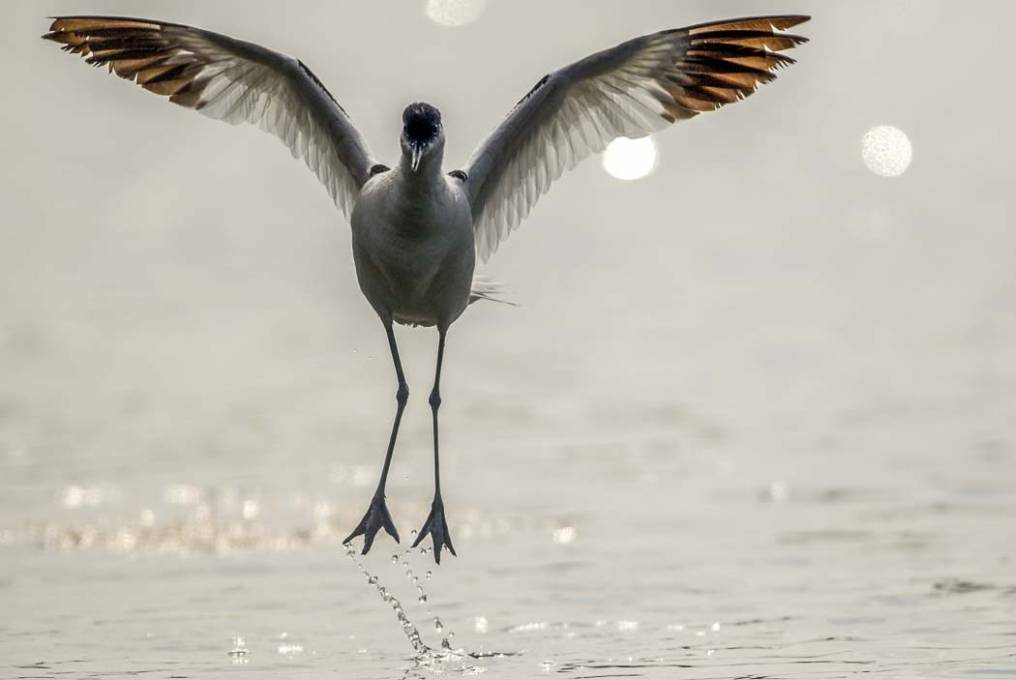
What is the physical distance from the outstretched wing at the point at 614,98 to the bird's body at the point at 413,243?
827 millimetres

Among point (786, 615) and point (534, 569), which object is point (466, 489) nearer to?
point (534, 569)

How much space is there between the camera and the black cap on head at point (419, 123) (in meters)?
11.8

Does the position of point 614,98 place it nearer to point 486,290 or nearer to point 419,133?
point 486,290

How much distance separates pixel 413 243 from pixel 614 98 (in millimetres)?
2243

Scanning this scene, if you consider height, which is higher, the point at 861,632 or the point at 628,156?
the point at 628,156

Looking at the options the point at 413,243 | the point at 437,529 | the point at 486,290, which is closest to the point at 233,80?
the point at 486,290

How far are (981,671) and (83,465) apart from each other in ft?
37.4

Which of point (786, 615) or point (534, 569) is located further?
point (534, 569)

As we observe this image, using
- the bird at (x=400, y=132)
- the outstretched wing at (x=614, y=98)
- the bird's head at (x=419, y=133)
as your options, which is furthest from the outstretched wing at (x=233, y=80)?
the bird's head at (x=419, y=133)

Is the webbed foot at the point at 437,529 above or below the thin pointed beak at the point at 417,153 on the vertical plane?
below

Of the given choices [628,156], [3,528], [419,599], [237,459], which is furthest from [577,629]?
[628,156]

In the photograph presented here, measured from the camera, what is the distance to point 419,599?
587 inches

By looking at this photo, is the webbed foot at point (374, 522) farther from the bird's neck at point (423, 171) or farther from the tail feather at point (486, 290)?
the bird's neck at point (423, 171)

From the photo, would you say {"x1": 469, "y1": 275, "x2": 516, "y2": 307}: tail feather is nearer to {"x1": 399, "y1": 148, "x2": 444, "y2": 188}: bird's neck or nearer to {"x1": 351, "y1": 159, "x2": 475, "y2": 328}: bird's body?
{"x1": 351, "y1": 159, "x2": 475, "y2": 328}: bird's body
